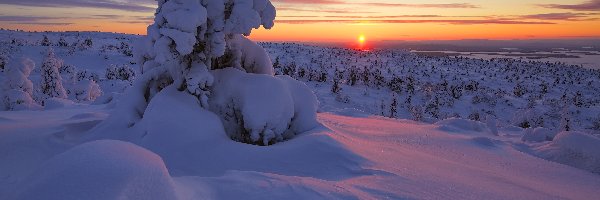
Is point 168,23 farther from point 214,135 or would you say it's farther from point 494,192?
point 494,192

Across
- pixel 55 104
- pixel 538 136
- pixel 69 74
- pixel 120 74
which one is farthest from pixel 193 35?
pixel 120 74

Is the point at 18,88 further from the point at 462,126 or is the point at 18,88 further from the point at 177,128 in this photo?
the point at 462,126

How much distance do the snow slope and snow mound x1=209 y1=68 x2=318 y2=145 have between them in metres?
0.43

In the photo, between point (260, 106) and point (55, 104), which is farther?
point (55, 104)

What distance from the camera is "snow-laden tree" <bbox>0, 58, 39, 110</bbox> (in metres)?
8.70

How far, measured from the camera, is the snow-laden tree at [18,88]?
28.6ft

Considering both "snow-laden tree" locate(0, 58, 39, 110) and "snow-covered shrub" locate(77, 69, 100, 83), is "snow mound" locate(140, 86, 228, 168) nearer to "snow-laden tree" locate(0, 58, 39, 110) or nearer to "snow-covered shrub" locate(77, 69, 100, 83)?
"snow-laden tree" locate(0, 58, 39, 110)

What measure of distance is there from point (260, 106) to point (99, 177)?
3.19 meters

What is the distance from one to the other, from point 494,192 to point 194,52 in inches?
151

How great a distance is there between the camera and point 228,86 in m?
5.67

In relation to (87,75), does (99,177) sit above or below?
above

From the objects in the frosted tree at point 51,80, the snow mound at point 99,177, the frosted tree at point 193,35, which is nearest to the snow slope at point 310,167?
the snow mound at point 99,177

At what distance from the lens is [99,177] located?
6.88 feet

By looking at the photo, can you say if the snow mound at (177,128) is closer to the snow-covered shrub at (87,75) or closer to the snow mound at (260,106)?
the snow mound at (260,106)
